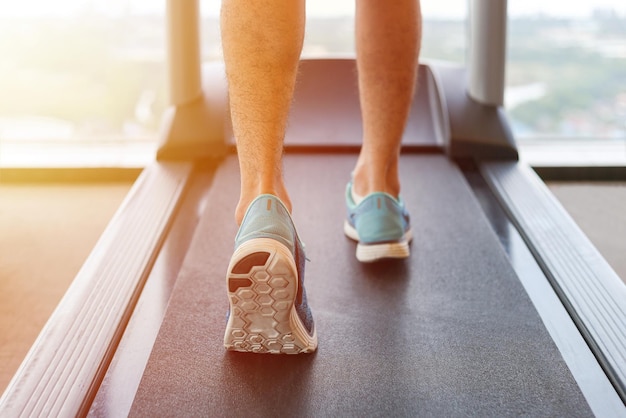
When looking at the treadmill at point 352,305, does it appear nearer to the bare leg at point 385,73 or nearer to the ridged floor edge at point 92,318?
the ridged floor edge at point 92,318

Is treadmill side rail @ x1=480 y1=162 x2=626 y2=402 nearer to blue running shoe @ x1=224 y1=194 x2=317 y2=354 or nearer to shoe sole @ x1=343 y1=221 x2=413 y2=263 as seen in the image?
shoe sole @ x1=343 y1=221 x2=413 y2=263

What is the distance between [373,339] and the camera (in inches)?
44.8

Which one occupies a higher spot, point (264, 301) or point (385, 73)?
point (385, 73)

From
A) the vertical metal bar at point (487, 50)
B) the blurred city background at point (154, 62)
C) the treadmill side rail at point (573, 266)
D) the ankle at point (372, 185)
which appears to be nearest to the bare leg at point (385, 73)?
the ankle at point (372, 185)

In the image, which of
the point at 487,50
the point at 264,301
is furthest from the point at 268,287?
the point at 487,50

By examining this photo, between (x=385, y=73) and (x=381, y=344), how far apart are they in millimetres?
585

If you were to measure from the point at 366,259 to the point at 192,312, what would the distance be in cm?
38

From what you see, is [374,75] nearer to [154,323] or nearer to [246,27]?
[246,27]

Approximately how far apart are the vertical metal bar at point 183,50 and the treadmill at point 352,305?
0.01 meters

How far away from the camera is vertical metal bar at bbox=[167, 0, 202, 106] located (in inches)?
85.7

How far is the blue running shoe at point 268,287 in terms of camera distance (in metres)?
0.94

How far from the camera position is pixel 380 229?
1398mm

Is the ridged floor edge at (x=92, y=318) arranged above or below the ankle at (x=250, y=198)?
below

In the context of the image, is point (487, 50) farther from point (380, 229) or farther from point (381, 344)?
point (381, 344)
